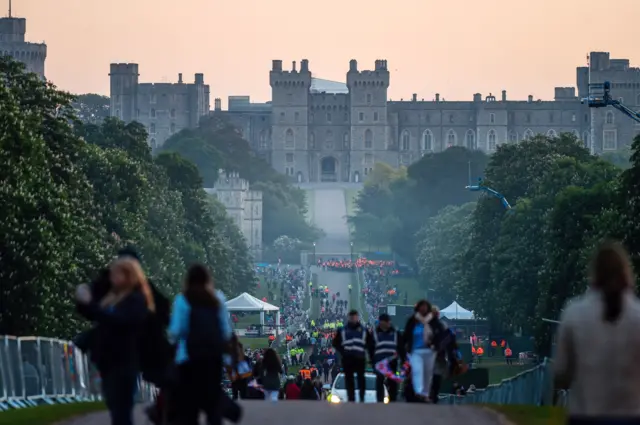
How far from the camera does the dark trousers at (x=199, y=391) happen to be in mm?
13203

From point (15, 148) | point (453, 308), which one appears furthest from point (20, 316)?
point (453, 308)

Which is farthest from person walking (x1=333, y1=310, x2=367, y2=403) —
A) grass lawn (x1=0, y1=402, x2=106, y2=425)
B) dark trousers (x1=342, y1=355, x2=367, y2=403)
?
grass lawn (x1=0, y1=402, x2=106, y2=425)

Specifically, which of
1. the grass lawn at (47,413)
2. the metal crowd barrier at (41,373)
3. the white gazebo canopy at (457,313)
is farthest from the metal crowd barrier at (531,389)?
the white gazebo canopy at (457,313)

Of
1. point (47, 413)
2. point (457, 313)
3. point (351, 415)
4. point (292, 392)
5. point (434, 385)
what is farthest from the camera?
point (457, 313)

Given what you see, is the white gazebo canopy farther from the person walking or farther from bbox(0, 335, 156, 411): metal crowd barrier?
the person walking

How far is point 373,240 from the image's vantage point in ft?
556

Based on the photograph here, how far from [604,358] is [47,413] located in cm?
1003

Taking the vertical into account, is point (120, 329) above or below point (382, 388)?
above

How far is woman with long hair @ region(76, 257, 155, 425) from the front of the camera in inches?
509

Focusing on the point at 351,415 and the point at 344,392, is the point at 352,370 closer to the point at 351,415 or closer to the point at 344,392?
the point at 351,415

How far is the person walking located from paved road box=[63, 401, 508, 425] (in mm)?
2039

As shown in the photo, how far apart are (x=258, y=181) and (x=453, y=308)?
364ft

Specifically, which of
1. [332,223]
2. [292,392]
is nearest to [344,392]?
[292,392]

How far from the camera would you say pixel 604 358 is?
10.2 metres
